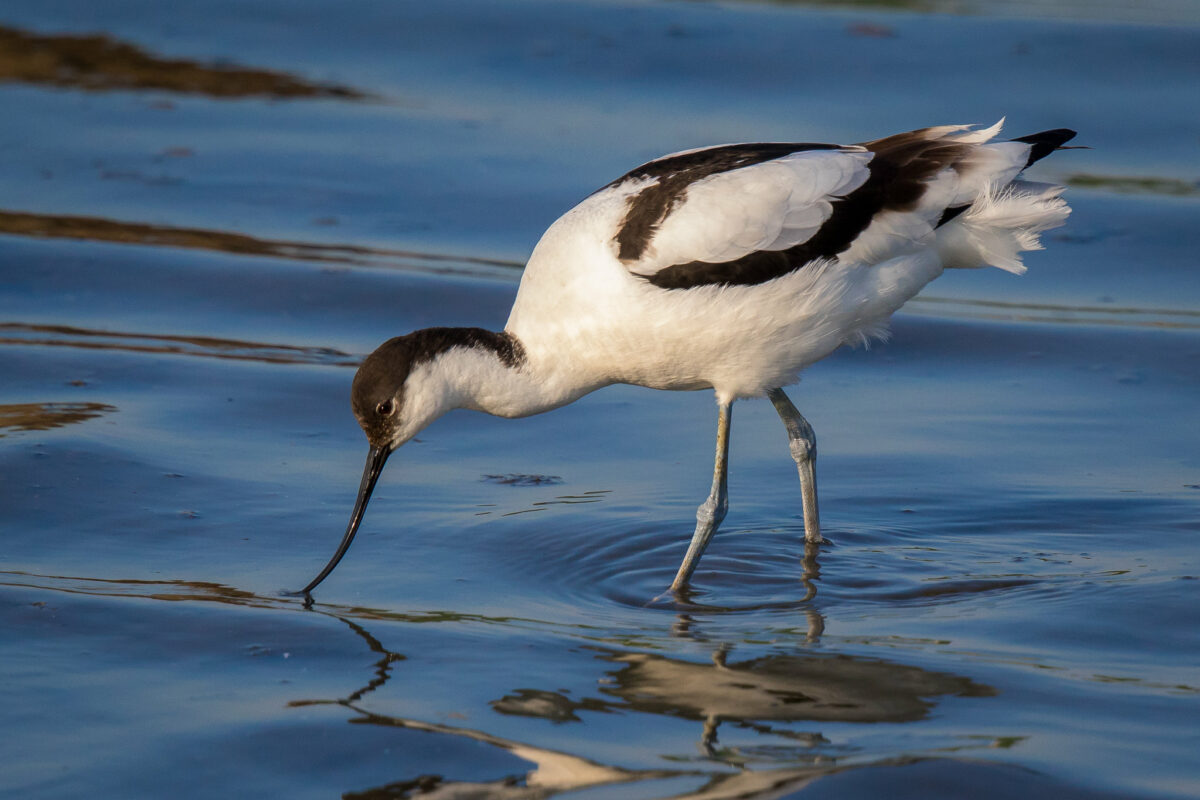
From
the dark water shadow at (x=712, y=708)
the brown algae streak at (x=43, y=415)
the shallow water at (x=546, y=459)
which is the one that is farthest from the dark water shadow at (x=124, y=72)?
the dark water shadow at (x=712, y=708)

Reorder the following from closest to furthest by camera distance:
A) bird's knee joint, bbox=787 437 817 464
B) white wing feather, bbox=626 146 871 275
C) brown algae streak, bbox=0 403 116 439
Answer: white wing feather, bbox=626 146 871 275, bird's knee joint, bbox=787 437 817 464, brown algae streak, bbox=0 403 116 439

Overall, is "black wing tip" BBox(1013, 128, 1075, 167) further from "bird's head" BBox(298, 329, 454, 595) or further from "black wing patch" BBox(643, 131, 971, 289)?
"bird's head" BBox(298, 329, 454, 595)

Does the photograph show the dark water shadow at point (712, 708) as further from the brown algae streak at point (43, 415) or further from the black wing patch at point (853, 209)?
the brown algae streak at point (43, 415)

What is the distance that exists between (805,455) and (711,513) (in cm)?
59

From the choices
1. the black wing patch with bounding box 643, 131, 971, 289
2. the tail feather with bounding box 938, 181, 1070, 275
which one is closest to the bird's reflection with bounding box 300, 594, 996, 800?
the black wing patch with bounding box 643, 131, 971, 289

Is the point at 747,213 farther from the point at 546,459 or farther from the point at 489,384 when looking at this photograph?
the point at 546,459

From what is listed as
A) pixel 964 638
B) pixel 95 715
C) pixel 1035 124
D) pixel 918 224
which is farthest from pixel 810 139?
pixel 95 715

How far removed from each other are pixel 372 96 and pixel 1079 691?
27.4 feet

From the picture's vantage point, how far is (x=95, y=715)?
4.49m

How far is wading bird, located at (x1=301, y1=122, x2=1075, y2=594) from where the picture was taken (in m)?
5.44

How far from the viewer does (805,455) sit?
20.1ft

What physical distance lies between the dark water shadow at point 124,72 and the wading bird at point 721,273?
6501 mm

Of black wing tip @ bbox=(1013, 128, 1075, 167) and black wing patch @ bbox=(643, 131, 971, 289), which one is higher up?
black wing tip @ bbox=(1013, 128, 1075, 167)

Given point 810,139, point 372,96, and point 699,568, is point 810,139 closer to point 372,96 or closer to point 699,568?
point 372,96
